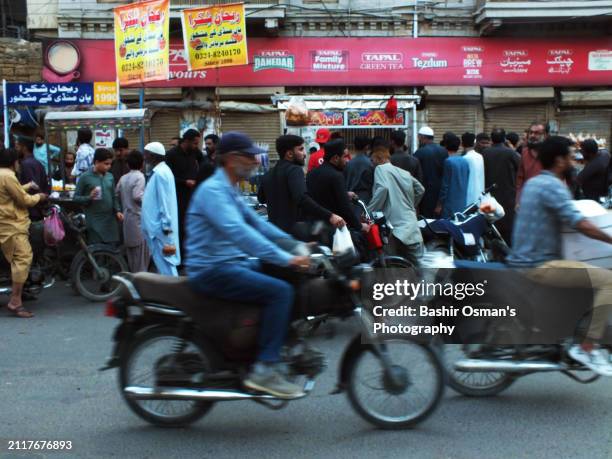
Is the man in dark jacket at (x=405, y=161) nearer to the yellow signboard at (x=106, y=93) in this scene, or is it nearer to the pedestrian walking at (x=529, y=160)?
the pedestrian walking at (x=529, y=160)

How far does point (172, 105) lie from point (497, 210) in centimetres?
1002

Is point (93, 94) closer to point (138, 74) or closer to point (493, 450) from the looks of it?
point (138, 74)

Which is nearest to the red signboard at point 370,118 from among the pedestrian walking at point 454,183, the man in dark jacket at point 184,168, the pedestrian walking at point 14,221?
the pedestrian walking at point 454,183

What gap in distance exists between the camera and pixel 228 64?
12.8 m

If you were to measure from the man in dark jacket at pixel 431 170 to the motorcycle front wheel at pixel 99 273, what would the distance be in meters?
4.04

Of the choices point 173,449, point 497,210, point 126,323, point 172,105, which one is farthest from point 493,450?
point 172,105

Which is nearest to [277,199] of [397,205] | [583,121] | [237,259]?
[397,205]

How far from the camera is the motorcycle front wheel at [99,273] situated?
7.77m

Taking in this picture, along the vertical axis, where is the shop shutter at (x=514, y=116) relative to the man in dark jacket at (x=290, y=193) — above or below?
above

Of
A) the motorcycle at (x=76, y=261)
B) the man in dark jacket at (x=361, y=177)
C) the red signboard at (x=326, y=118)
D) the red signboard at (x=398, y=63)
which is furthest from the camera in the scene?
the red signboard at (x=398, y=63)

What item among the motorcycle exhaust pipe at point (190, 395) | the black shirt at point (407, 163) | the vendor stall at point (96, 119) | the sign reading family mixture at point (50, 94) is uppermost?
the sign reading family mixture at point (50, 94)

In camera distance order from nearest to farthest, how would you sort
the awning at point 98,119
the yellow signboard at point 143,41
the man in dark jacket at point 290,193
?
the man in dark jacket at point 290,193 < the awning at point 98,119 < the yellow signboard at point 143,41

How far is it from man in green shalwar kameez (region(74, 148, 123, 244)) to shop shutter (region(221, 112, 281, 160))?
7923 mm

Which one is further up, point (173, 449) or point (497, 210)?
point (497, 210)
